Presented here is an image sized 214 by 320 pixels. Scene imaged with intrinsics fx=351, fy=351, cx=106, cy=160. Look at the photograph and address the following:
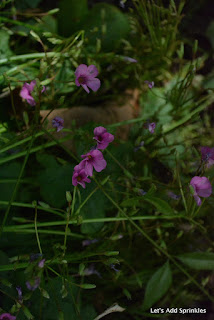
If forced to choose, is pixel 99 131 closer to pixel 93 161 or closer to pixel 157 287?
pixel 93 161

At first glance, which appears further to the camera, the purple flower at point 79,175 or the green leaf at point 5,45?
the green leaf at point 5,45

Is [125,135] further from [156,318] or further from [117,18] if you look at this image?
[156,318]

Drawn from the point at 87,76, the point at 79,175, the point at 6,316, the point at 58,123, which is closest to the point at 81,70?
the point at 87,76

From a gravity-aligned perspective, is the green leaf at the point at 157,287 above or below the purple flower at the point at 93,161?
below

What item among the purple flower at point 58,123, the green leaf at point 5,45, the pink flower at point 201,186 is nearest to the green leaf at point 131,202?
the pink flower at point 201,186

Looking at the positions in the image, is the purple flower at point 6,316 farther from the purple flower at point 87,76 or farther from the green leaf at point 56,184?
the purple flower at point 87,76

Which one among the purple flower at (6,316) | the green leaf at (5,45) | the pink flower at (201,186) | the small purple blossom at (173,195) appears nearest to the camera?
the purple flower at (6,316)

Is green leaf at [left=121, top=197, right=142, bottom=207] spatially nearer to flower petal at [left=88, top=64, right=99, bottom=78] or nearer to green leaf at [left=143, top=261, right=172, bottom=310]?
green leaf at [left=143, top=261, right=172, bottom=310]

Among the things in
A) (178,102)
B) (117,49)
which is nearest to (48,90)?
(117,49)
